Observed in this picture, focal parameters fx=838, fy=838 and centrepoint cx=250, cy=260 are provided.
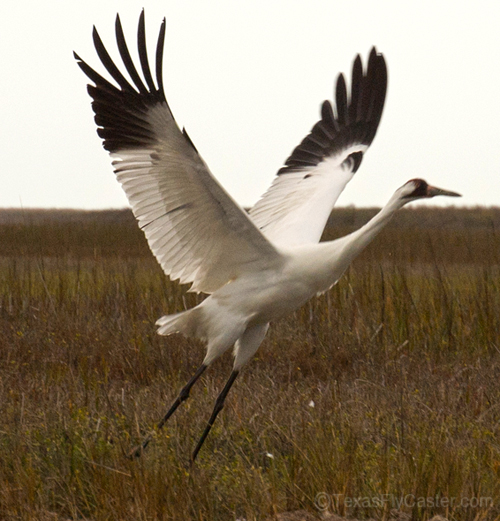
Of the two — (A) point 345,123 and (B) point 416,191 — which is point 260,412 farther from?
(A) point 345,123

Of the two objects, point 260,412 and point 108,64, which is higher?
point 108,64

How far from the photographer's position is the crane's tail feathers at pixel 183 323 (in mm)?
4418

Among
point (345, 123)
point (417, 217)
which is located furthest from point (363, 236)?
point (417, 217)

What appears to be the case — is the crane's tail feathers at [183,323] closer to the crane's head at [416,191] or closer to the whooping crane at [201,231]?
the whooping crane at [201,231]

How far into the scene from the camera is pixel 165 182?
404cm

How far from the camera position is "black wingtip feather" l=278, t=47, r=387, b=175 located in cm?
565

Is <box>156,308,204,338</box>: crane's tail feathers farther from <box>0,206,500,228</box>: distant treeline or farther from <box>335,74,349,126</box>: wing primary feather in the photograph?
<box>0,206,500,228</box>: distant treeline

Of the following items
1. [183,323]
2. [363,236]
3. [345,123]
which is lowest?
[183,323]

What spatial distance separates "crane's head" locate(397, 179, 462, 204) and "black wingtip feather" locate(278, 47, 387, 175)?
144cm

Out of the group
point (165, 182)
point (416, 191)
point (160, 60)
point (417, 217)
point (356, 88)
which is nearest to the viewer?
point (160, 60)

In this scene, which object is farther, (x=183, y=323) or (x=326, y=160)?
(x=326, y=160)

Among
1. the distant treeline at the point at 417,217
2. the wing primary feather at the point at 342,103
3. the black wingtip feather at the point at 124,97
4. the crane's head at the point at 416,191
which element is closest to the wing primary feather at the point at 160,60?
the black wingtip feather at the point at 124,97

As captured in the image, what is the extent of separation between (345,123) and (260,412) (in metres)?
2.34

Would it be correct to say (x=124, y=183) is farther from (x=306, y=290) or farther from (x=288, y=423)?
(x=288, y=423)
